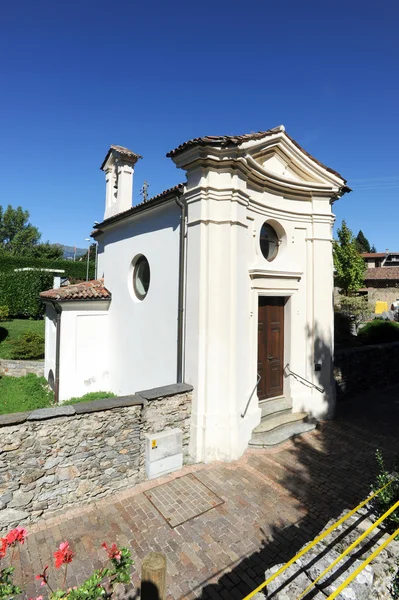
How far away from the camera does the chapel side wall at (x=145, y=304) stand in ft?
24.2

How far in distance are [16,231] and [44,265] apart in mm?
30885

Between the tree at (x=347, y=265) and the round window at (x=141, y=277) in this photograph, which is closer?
the round window at (x=141, y=277)

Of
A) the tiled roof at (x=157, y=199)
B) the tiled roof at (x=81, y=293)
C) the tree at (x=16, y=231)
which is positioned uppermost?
the tree at (x=16, y=231)

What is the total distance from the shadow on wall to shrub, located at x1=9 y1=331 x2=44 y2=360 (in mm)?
10948

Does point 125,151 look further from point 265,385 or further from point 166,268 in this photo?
point 265,385

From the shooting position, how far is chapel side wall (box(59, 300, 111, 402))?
31.6 feet

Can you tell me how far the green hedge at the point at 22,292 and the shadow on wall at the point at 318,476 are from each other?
797 inches

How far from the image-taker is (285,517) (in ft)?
15.4

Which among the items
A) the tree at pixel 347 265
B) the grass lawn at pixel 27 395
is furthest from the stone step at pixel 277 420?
the tree at pixel 347 265

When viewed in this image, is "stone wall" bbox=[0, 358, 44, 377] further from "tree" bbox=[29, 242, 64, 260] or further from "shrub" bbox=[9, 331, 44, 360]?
"tree" bbox=[29, 242, 64, 260]

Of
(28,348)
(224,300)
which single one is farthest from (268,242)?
(28,348)

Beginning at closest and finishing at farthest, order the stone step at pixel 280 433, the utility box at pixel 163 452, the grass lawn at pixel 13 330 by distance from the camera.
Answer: the utility box at pixel 163 452 → the stone step at pixel 280 433 → the grass lawn at pixel 13 330

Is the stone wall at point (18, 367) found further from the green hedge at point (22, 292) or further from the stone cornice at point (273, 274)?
the green hedge at point (22, 292)

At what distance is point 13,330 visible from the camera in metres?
18.1
